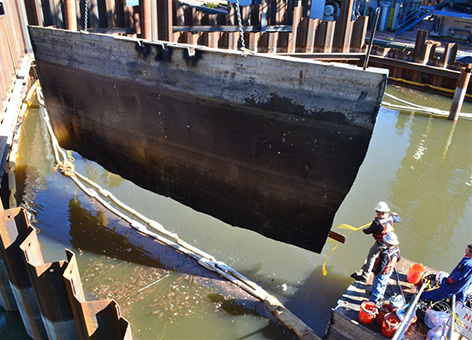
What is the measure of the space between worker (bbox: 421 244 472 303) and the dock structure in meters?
0.56

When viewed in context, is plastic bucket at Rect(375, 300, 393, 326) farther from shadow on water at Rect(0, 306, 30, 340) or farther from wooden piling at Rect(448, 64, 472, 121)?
wooden piling at Rect(448, 64, 472, 121)

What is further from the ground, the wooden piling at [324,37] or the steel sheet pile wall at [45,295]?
the wooden piling at [324,37]

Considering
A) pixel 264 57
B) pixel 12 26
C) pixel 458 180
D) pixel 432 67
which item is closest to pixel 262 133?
pixel 264 57

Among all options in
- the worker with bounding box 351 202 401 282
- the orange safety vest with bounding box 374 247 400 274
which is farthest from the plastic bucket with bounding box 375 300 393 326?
the worker with bounding box 351 202 401 282

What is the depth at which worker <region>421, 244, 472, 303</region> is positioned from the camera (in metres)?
5.11

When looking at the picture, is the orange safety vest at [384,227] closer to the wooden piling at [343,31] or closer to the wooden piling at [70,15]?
the wooden piling at [70,15]

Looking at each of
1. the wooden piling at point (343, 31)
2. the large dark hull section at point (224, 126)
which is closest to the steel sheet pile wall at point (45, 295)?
the large dark hull section at point (224, 126)

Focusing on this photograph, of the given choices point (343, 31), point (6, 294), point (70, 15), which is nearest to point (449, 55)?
point (343, 31)

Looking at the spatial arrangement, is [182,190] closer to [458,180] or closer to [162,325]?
[162,325]

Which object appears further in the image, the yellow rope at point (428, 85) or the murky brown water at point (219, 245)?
the yellow rope at point (428, 85)

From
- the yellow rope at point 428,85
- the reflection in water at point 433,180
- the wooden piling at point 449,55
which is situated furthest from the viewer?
the yellow rope at point 428,85

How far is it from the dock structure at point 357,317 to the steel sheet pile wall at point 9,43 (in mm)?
7467

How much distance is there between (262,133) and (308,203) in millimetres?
1115

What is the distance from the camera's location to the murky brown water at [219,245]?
6.39m
